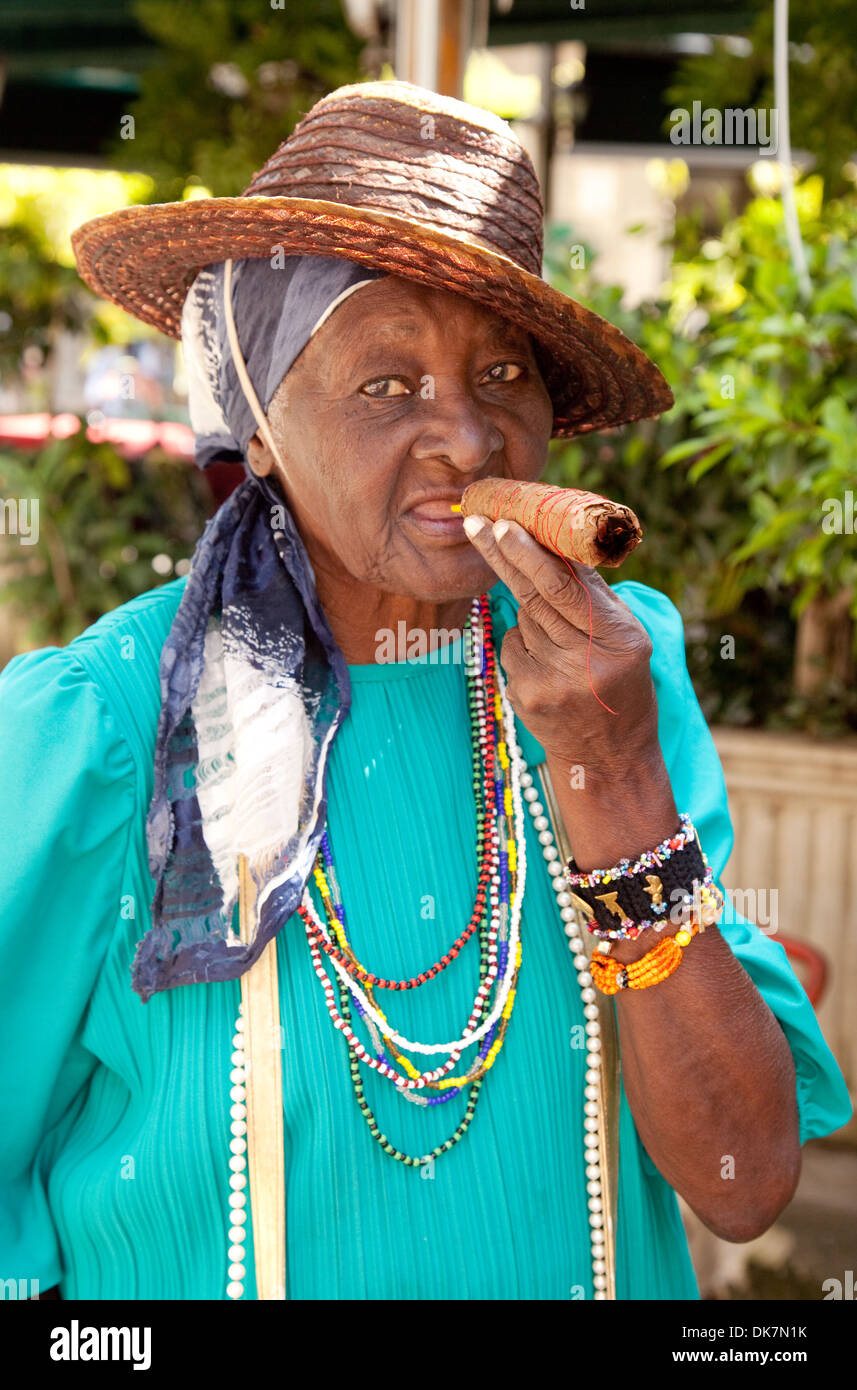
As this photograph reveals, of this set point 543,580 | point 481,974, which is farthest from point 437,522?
point 481,974

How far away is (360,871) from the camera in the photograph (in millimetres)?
1669

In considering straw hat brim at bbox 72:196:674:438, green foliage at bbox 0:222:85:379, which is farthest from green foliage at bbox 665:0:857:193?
straw hat brim at bbox 72:196:674:438

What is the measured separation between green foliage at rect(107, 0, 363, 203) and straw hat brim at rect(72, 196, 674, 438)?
3643mm

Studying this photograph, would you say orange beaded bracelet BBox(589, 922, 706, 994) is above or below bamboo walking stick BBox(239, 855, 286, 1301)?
above

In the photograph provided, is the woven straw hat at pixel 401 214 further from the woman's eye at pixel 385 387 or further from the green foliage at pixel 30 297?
the green foliage at pixel 30 297

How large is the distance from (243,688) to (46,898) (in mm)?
350

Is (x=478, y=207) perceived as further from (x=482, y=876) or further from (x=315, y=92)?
(x=315, y=92)

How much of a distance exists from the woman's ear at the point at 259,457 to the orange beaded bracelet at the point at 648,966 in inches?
29.8

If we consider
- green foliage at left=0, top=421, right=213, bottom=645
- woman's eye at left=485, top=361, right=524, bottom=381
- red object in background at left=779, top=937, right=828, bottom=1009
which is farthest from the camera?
green foliage at left=0, top=421, right=213, bottom=645

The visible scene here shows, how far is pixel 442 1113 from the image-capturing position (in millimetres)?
1601

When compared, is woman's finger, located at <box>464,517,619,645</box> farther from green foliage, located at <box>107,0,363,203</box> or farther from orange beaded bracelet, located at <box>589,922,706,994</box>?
green foliage, located at <box>107,0,363,203</box>

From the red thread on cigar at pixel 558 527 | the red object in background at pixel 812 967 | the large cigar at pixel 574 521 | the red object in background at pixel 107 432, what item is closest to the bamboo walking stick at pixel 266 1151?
the red thread on cigar at pixel 558 527

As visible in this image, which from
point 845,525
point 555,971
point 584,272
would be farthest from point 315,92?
point 555,971

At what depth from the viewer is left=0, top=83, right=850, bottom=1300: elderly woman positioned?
4.92 ft
